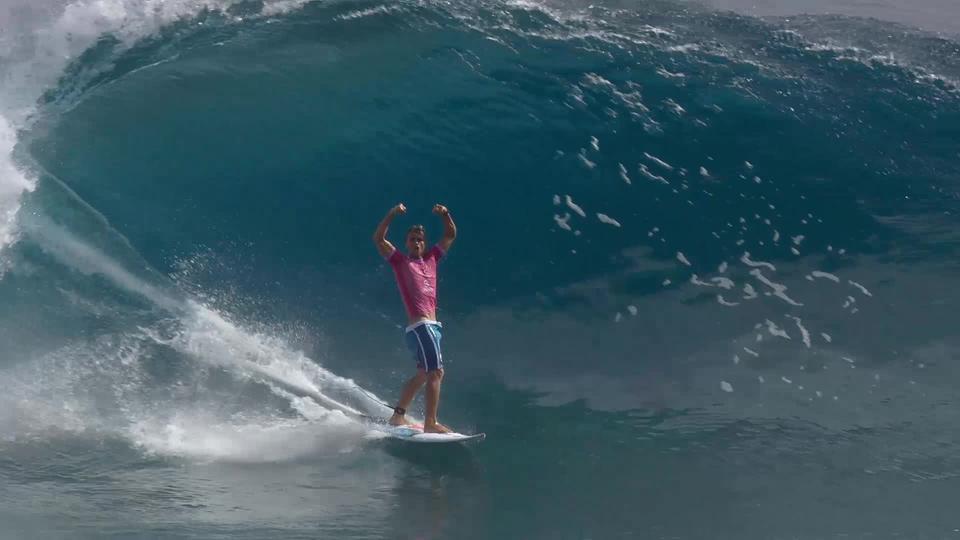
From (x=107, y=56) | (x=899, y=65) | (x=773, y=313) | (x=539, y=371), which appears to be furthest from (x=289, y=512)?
(x=899, y=65)

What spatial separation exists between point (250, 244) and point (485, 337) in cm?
194

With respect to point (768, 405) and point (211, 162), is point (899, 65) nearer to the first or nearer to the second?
point (768, 405)

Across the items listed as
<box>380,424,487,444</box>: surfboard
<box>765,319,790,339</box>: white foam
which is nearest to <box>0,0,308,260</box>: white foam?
<box>380,424,487,444</box>: surfboard

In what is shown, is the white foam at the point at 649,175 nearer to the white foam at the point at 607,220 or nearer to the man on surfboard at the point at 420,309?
the white foam at the point at 607,220

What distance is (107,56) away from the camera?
8797 millimetres

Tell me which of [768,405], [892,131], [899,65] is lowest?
[768,405]

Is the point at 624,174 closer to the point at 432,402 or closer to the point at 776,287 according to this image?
the point at 776,287

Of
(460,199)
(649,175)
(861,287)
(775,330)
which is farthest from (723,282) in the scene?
(460,199)

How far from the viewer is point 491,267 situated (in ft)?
25.7

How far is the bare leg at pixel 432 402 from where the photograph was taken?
623 centimetres

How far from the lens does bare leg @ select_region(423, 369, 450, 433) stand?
6.23m

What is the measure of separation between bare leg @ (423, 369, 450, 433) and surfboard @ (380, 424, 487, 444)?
0.05 m

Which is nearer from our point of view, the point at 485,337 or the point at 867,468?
the point at 867,468

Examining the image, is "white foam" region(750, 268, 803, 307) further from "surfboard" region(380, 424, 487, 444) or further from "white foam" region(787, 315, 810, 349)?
"surfboard" region(380, 424, 487, 444)
